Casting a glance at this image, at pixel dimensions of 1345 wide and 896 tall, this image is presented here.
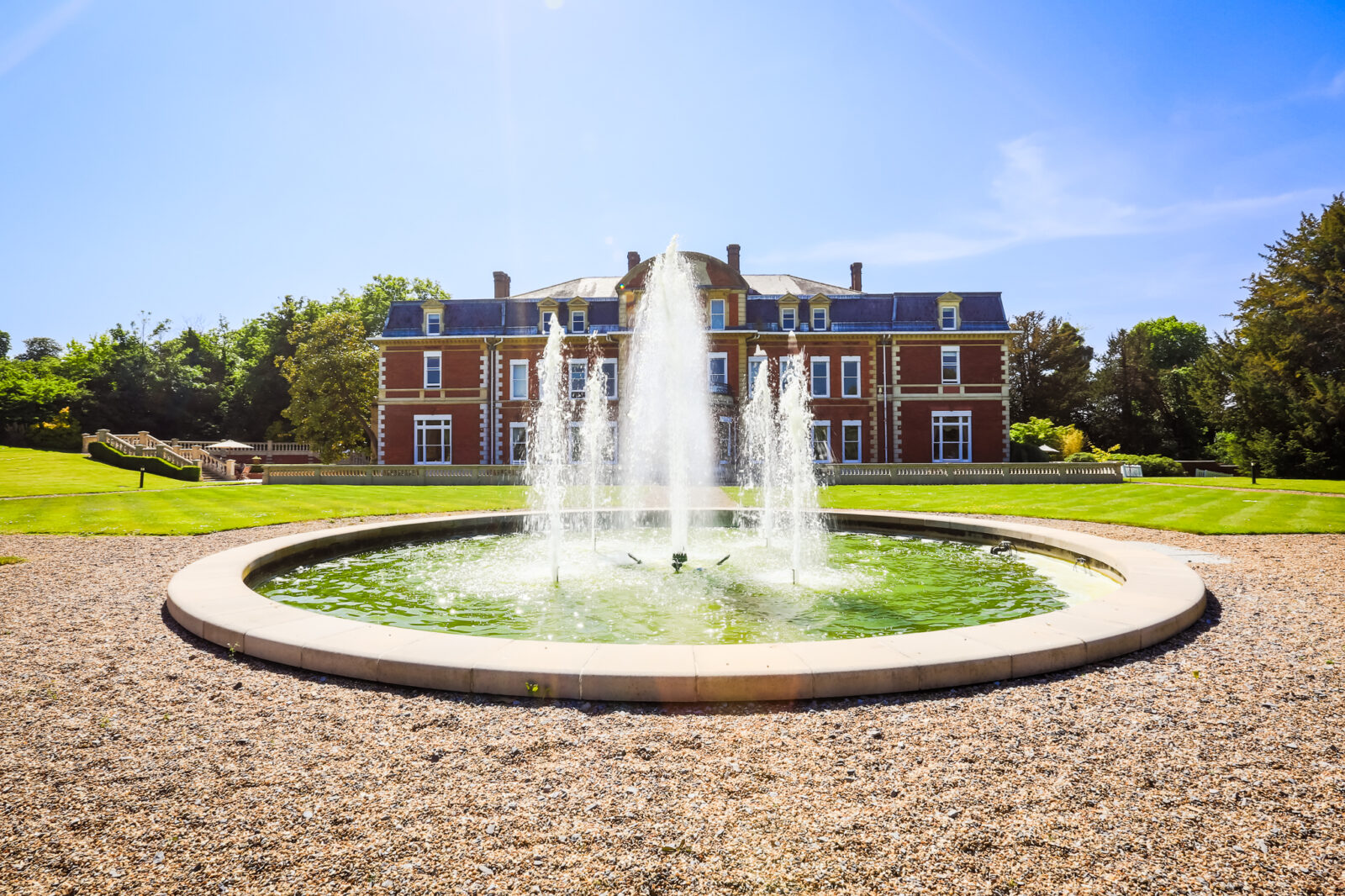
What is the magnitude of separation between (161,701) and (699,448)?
1179 inches

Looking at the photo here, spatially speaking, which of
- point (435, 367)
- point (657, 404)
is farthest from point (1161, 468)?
point (435, 367)

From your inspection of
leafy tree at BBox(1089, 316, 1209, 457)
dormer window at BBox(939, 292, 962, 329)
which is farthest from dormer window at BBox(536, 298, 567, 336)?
leafy tree at BBox(1089, 316, 1209, 457)

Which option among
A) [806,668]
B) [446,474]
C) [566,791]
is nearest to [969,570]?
[806,668]

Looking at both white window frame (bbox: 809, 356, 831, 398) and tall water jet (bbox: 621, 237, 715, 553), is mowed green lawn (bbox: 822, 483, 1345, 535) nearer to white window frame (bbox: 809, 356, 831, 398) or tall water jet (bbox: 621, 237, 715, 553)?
tall water jet (bbox: 621, 237, 715, 553)

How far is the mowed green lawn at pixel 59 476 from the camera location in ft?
83.8

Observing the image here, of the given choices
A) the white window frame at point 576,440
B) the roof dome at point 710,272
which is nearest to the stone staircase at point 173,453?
the white window frame at point 576,440

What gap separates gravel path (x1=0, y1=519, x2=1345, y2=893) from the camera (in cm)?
275

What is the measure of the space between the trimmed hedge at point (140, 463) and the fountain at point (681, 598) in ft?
90.3

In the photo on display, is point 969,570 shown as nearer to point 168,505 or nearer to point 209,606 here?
point 209,606

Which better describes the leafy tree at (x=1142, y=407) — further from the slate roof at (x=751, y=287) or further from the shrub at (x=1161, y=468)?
the slate roof at (x=751, y=287)

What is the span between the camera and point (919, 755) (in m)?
3.77

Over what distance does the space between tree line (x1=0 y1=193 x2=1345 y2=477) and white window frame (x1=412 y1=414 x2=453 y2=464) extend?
24.1 ft

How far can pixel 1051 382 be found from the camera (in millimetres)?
48594

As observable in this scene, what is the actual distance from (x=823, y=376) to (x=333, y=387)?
28.8 meters
